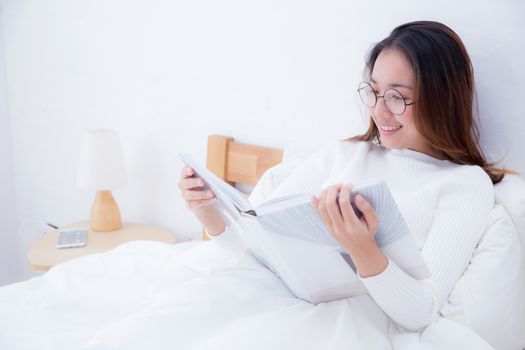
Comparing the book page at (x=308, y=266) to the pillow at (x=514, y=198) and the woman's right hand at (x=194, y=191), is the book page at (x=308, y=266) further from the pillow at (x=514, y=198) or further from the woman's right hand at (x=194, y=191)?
the pillow at (x=514, y=198)

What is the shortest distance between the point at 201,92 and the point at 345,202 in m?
1.10

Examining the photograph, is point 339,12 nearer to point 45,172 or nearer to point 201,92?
point 201,92

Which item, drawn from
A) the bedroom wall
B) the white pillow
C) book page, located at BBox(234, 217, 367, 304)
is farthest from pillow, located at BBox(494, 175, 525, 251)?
book page, located at BBox(234, 217, 367, 304)

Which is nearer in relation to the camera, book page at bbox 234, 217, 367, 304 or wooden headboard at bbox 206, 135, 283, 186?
book page at bbox 234, 217, 367, 304

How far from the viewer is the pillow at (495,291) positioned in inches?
35.9

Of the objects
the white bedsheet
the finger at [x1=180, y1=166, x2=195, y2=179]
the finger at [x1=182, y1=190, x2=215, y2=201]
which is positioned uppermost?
the finger at [x1=180, y1=166, x2=195, y2=179]

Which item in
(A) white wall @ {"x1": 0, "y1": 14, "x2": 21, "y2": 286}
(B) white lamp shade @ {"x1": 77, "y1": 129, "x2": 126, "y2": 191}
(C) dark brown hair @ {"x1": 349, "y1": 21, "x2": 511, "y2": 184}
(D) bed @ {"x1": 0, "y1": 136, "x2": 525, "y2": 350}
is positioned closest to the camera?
(D) bed @ {"x1": 0, "y1": 136, "x2": 525, "y2": 350}

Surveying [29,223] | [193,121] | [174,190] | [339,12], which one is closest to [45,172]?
[29,223]

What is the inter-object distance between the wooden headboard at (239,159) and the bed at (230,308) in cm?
43

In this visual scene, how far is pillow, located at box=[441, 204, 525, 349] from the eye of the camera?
913mm

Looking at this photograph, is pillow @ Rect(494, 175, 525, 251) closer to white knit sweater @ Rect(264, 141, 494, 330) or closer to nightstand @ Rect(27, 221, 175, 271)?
white knit sweater @ Rect(264, 141, 494, 330)

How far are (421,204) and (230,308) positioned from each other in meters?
0.45

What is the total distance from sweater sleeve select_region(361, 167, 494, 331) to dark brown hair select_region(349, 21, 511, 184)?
0.25 ft

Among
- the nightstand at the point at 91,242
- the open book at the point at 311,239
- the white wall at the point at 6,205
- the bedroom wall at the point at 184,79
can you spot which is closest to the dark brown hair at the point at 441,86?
the bedroom wall at the point at 184,79
